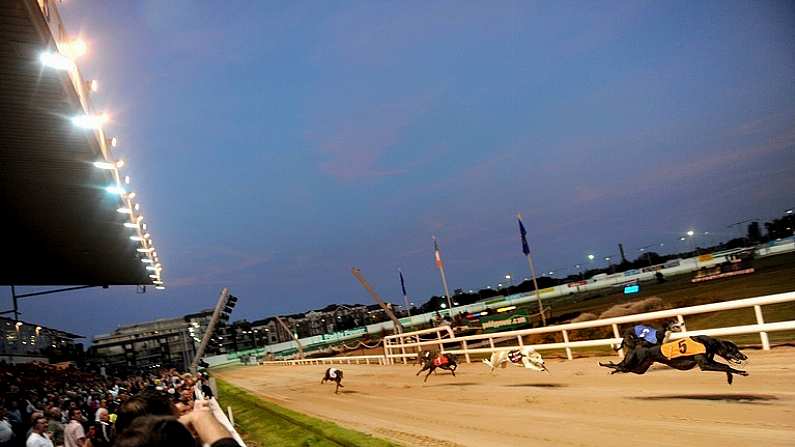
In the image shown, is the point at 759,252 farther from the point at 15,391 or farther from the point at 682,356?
the point at 15,391

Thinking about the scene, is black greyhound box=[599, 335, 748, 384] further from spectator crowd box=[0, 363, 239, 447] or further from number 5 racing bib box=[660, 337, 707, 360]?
spectator crowd box=[0, 363, 239, 447]

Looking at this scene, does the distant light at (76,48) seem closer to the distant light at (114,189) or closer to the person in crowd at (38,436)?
the person in crowd at (38,436)

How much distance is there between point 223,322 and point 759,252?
1631 inches

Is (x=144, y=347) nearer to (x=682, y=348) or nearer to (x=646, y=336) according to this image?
(x=646, y=336)

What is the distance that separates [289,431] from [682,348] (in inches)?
251

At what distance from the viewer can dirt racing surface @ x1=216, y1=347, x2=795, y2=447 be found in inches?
205

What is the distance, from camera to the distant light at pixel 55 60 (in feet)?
26.5

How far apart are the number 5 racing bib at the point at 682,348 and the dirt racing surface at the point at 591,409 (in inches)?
23.4

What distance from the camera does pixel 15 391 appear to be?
42.8ft

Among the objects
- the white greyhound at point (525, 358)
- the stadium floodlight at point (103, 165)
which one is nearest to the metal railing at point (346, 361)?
the white greyhound at point (525, 358)

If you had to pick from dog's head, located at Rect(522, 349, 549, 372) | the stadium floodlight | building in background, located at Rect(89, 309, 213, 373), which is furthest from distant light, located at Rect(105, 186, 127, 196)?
building in background, located at Rect(89, 309, 213, 373)

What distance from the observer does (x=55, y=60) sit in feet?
27.0

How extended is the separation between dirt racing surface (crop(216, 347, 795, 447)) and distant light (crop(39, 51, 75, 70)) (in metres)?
7.27

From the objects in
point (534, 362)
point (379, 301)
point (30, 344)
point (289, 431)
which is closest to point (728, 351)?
point (534, 362)
